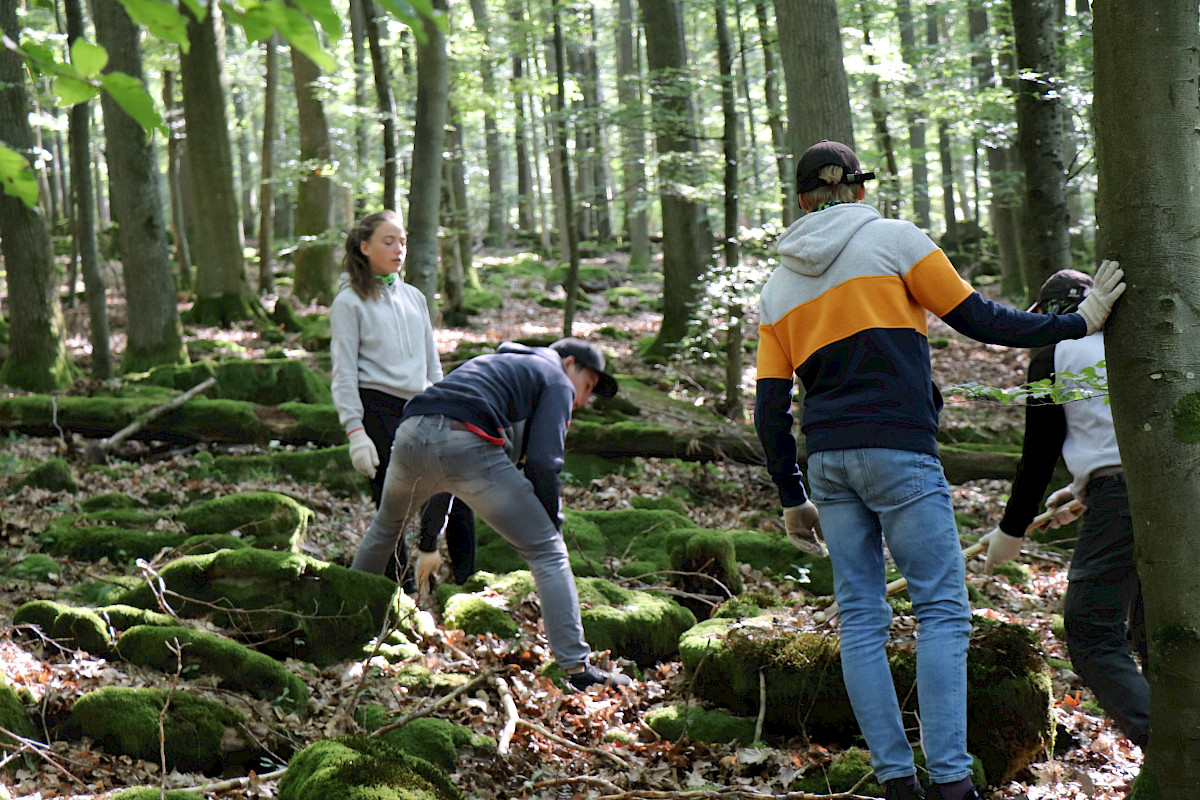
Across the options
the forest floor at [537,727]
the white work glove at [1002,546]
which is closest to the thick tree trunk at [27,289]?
the forest floor at [537,727]

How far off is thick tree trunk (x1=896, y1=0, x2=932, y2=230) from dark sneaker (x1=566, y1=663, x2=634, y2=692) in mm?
10034

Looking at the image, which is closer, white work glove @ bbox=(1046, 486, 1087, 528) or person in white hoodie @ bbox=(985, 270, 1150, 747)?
person in white hoodie @ bbox=(985, 270, 1150, 747)

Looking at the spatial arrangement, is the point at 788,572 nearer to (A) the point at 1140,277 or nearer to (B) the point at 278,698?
(B) the point at 278,698

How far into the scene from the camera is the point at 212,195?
47.7ft

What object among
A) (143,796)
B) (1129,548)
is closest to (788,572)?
(1129,548)

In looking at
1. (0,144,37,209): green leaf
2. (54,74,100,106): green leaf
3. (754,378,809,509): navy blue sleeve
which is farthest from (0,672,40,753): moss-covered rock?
(754,378,809,509): navy blue sleeve

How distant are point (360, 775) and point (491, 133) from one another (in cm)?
2374

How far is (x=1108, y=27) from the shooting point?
2.63 meters

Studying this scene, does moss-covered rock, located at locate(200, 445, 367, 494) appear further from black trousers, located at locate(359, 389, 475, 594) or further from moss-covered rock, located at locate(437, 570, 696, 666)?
moss-covered rock, located at locate(437, 570, 696, 666)

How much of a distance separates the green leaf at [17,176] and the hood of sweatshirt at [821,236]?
2.20 m

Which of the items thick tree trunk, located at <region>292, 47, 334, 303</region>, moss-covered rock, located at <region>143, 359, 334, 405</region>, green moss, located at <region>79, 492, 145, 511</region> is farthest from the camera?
thick tree trunk, located at <region>292, 47, 334, 303</region>

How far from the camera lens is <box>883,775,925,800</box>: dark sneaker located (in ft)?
9.47

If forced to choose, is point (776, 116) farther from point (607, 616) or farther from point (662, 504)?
point (607, 616)

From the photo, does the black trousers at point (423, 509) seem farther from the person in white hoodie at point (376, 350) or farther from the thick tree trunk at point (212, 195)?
the thick tree trunk at point (212, 195)
